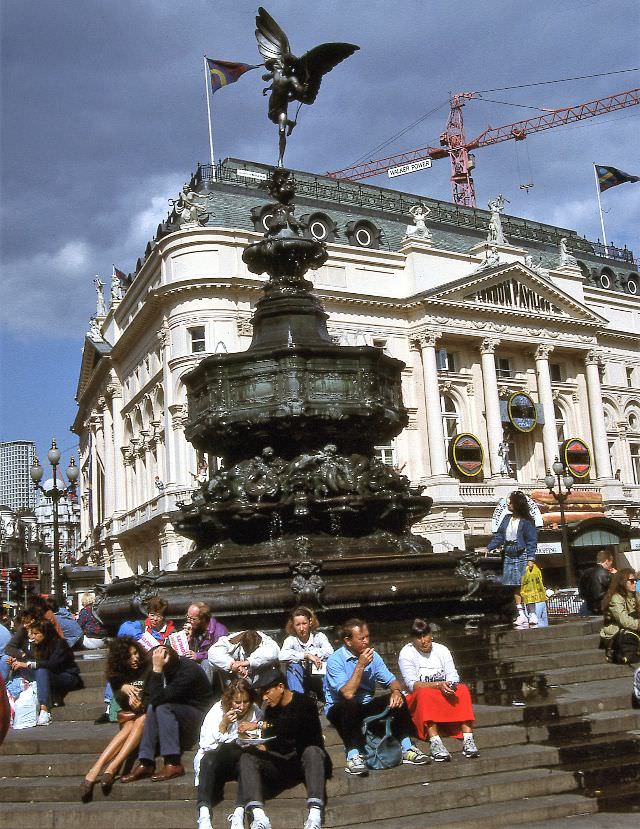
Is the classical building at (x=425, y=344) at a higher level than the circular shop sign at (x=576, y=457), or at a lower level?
higher

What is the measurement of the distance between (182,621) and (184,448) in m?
37.7

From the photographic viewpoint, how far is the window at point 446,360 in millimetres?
54500

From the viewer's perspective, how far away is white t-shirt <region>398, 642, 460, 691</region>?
24.8 feet

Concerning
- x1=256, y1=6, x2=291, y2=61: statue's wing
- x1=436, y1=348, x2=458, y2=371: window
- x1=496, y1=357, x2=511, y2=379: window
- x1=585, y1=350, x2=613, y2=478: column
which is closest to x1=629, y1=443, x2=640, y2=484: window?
x1=585, y1=350, x2=613, y2=478: column

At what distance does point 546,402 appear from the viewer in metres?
56.7

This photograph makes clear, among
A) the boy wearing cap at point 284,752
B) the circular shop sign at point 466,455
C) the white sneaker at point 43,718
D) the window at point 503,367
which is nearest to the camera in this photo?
the boy wearing cap at point 284,752

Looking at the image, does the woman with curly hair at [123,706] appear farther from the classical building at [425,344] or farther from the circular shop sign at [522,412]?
the circular shop sign at [522,412]

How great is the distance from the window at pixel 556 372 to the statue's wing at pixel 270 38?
159 ft

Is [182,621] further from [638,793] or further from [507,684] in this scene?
[638,793]

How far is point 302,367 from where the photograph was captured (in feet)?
38.3

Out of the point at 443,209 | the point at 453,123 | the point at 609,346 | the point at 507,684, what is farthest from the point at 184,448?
the point at 453,123

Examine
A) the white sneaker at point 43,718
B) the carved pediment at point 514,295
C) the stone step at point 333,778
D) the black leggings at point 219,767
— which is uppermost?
the carved pediment at point 514,295

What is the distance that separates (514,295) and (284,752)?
5242cm

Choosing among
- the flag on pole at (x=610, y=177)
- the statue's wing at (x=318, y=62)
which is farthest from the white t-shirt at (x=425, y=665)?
the flag on pole at (x=610, y=177)
